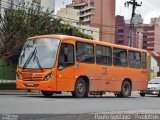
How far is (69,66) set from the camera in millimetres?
23219

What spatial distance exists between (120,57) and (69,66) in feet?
18.2

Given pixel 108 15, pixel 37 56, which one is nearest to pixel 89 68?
pixel 37 56

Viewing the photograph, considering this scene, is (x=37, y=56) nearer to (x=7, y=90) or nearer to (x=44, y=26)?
(x=7, y=90)

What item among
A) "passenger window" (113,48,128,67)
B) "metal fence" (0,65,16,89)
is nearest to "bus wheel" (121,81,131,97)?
"passenger window" (113,48,128,67)

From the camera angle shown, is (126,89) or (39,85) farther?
(126,89)

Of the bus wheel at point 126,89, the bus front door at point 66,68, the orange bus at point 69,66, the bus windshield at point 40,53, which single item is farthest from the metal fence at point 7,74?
the bus front door at point 66,68

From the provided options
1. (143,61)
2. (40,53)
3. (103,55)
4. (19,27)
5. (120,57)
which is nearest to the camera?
(40,53)

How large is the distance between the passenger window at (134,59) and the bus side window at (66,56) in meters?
6.60

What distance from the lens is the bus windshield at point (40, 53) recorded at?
2255cm

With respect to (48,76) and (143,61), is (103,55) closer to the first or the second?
(48,76)

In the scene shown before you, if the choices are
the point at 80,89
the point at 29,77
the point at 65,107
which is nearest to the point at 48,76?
the point at 29,77

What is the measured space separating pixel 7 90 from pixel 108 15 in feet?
348

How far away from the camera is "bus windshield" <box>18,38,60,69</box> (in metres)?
22.5

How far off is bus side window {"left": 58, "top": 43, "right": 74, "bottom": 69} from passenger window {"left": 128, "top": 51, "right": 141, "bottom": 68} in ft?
21.6
